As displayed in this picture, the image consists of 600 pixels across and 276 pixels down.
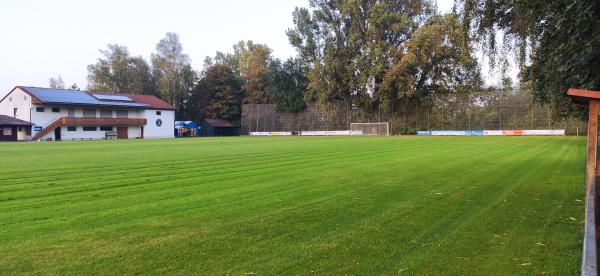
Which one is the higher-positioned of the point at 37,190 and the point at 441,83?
the point at 441,83

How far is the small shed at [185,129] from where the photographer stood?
7588cm

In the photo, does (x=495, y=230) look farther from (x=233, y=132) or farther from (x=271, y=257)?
(x=233, y=132)

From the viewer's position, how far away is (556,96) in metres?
8.14

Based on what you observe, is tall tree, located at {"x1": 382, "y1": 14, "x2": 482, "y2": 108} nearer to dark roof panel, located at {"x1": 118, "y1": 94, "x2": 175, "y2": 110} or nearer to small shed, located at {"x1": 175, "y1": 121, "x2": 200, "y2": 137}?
dark roof panel, located at {"x1": 118, "y1": 94, "x2": 175, "y2": 110}

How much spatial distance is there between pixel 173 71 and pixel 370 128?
127 feet

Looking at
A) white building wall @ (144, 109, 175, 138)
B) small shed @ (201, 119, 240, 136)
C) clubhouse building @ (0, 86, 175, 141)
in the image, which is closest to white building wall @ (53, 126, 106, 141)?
clubhouse building @ (0, 86, 175, 141)

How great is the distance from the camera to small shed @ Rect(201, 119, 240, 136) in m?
74.3

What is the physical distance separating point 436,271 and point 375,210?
8.72ft

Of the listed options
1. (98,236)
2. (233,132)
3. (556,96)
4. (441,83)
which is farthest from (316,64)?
(98,236)

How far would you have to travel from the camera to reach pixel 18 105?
55.9 metres

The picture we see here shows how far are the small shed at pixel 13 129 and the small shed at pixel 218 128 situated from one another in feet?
89.9

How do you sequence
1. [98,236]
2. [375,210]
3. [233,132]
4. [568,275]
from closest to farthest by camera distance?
[568,275], [98,236], [375,210], [233,132]

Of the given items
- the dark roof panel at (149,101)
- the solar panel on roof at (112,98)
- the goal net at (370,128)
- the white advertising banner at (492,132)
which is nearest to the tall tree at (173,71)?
the dark roof panel at (149,101)

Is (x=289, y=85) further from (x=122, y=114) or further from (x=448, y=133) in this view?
(x=448, y=133)
